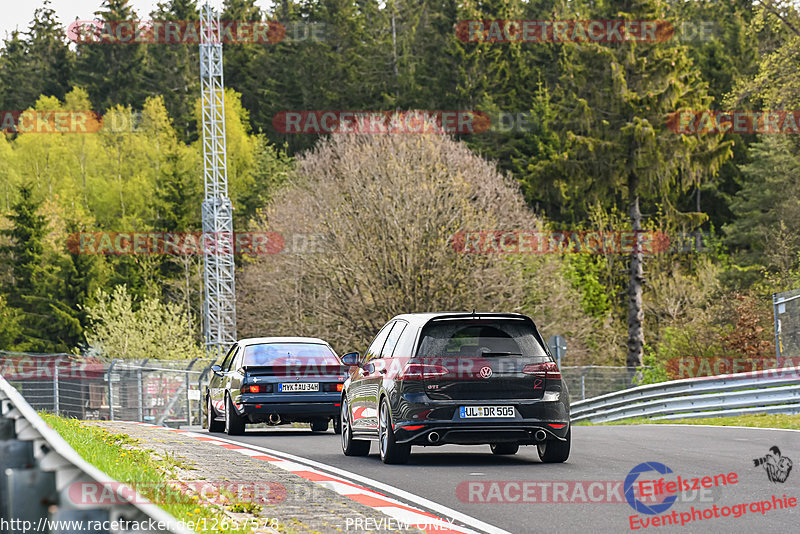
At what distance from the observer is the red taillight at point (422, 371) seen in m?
11.8

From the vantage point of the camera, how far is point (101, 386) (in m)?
32.8

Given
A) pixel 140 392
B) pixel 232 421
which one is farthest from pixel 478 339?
pixel 140 392

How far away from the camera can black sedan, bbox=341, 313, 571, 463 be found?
461 inches

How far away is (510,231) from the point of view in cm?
4812

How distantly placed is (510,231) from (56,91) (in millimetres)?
54488

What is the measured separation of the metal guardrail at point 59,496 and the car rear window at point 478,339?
7.32m

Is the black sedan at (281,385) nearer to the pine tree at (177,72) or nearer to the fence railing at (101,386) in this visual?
the fence railing at (101,386)

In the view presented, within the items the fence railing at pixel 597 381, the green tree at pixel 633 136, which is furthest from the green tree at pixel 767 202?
the fence railing at pixel 597 381

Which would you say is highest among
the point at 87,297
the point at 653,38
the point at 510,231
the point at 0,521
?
the point at 653,38

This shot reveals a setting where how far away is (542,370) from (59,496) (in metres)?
8.60

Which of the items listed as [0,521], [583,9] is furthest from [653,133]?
[0,521]

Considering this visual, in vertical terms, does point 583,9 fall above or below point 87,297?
above

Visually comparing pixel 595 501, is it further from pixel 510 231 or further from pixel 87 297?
pixel 87 297
